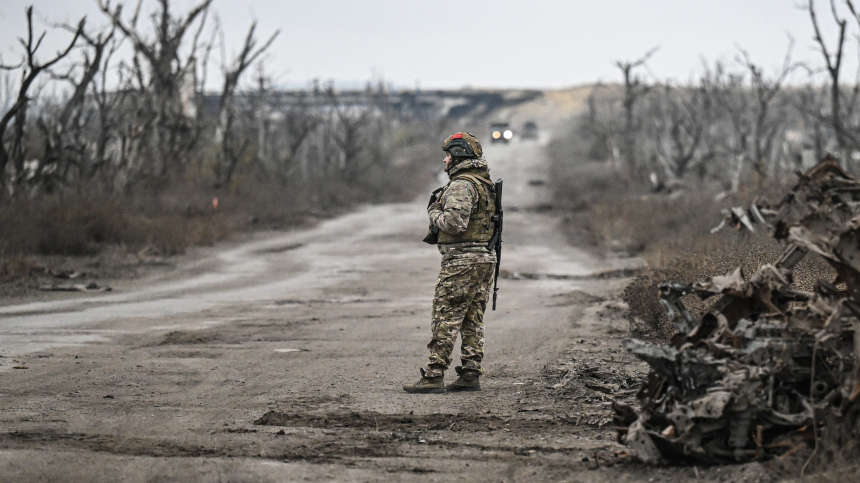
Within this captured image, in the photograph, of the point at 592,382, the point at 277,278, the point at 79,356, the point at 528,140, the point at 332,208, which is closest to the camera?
the point at 592,382

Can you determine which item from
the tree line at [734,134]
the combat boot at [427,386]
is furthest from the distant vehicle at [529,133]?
the combat boot at [427,386]

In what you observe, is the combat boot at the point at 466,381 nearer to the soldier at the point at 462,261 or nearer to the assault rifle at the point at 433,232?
the soldier at the point at 462,261

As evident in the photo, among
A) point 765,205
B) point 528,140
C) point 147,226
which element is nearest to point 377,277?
point 147,226

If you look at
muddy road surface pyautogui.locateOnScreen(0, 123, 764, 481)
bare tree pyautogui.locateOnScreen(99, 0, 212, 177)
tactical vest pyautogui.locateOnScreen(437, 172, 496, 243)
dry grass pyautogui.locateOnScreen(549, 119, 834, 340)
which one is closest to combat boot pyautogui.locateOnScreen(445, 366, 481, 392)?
muddy road surface pyautogui.locateOnScreen(0, 123, 764, 481)

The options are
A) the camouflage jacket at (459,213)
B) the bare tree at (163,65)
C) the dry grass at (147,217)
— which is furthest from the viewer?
the bare tree at (163,65)

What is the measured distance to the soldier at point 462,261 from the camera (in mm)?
7191

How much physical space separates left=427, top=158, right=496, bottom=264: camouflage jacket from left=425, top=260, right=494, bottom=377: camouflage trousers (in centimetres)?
6

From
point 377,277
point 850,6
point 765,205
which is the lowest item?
point 377,277

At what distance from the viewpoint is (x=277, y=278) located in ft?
58.0

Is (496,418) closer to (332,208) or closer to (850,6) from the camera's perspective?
(850,6)

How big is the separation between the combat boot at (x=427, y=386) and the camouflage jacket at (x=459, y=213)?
89 centimetres

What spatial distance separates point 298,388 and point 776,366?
3.79 meters

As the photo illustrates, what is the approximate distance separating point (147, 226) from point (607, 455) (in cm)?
1891

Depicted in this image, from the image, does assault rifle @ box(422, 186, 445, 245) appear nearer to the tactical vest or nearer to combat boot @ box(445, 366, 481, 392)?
the tactical vest
